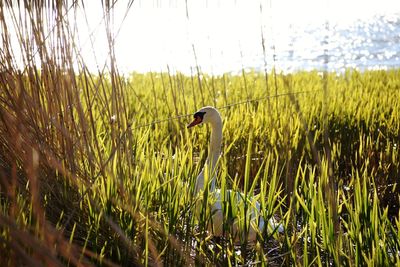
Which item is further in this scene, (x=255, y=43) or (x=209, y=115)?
(x=255, y=43)

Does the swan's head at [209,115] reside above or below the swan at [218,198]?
above

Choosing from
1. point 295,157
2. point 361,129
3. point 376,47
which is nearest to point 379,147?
point 361,129

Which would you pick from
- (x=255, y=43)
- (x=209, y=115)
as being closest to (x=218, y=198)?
(x=209, y=115)

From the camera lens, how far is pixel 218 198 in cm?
276

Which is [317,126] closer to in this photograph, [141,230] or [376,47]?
[141,230]

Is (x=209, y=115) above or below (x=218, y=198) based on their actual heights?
above

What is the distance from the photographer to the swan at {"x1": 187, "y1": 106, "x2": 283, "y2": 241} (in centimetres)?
234

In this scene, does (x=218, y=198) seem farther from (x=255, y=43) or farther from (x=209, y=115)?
(x=255, y=43)

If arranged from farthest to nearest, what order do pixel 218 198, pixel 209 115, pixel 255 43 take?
pixel 255 43, pixel 209 115, pixel 218 198

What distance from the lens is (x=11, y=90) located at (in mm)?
2264

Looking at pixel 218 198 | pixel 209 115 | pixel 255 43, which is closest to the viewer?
pixel 218 198

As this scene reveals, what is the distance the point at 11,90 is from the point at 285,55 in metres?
20.5

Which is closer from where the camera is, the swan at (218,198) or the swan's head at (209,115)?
the swan at (218,198)

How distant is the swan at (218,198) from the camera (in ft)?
7.68
